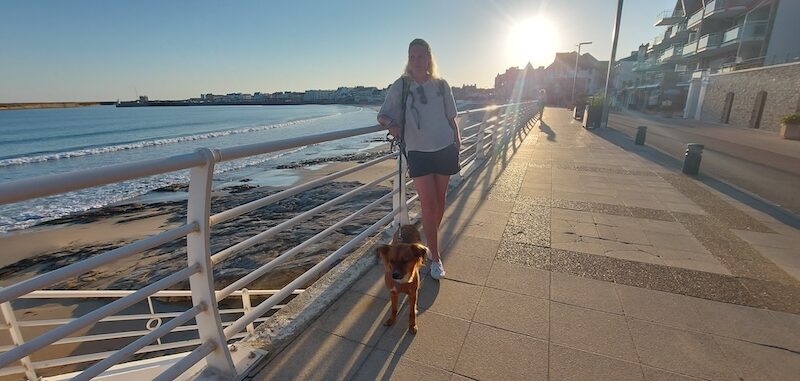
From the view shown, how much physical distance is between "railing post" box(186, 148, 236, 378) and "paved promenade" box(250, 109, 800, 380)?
10.5 inches

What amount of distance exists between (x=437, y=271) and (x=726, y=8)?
44.1 meters

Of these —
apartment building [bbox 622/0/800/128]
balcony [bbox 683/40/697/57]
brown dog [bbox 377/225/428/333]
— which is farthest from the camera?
balcony [bbox 683/40/697/57]

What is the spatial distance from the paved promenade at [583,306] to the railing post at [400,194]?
1.90 ft

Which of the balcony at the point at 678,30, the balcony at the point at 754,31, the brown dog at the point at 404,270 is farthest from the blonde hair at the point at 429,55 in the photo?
the balcony at the point at 678,30

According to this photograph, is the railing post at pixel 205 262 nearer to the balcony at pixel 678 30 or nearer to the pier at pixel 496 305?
the pier at pixel 496 305

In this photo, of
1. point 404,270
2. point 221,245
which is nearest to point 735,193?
point 404,270

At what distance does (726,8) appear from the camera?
31609 millimetres

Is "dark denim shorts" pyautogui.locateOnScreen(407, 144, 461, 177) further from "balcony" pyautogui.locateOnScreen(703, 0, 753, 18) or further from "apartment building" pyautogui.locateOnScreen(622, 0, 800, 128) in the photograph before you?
"balcony" pyautogui.locateOnScreen(703, 0, 753, 18)

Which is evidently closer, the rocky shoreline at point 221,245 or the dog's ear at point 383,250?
the dog's ear at point 383,250

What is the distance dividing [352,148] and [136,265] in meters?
19.2

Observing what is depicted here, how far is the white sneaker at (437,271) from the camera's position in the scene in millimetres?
3059

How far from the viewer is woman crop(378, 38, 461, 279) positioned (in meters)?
2.72

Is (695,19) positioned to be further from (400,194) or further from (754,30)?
(400,194)

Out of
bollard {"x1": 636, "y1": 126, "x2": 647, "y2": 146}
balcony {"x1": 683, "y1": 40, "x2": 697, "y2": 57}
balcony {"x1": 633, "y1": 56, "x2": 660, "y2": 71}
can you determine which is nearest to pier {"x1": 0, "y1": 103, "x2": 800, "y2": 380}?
bollard {"x1": 636, "y1": 126, "x2": 647, "y2": 146}
